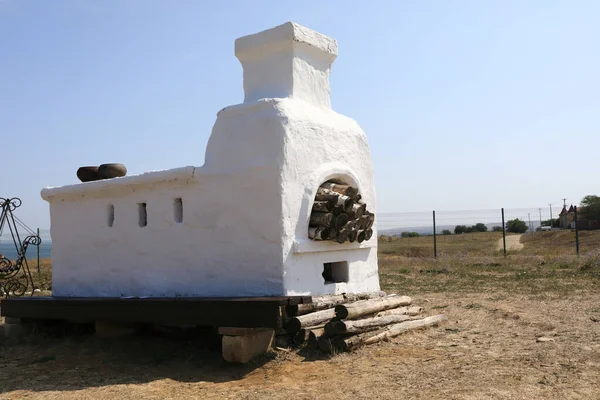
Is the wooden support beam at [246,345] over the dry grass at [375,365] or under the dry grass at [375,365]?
over

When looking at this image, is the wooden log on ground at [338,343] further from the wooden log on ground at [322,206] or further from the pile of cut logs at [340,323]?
the wooden log on ground at [322,206]

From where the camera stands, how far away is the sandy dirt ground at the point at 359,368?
20.4 ft

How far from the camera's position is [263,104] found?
836 cm

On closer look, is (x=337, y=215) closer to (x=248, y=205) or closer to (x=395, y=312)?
(x=248, y=205)

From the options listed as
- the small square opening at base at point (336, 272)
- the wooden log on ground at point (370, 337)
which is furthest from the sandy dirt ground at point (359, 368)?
the small square opening at base at point (336, 272)

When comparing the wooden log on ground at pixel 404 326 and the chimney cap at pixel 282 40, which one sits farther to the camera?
the chimney cap at pixel 282 40

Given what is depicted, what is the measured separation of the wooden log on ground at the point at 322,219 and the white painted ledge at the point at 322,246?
0.87ft

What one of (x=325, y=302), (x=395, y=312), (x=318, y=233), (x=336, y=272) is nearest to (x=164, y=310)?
(x=325, y=302)

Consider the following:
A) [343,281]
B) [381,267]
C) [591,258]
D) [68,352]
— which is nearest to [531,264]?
[591,258]

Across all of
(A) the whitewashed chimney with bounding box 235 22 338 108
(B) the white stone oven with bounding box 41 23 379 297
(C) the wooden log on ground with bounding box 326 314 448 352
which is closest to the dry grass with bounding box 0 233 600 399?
(C) the wooden log on ground with bounding box 326 314 448 352

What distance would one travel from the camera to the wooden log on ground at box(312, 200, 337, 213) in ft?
27.9

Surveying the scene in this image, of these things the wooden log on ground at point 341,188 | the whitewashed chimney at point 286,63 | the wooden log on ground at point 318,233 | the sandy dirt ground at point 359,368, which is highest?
the whitewashed chimney at point 286,63

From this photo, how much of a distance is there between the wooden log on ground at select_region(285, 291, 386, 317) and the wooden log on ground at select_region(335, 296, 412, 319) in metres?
0.17

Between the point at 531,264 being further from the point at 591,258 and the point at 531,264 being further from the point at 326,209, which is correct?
the point at 326,209
